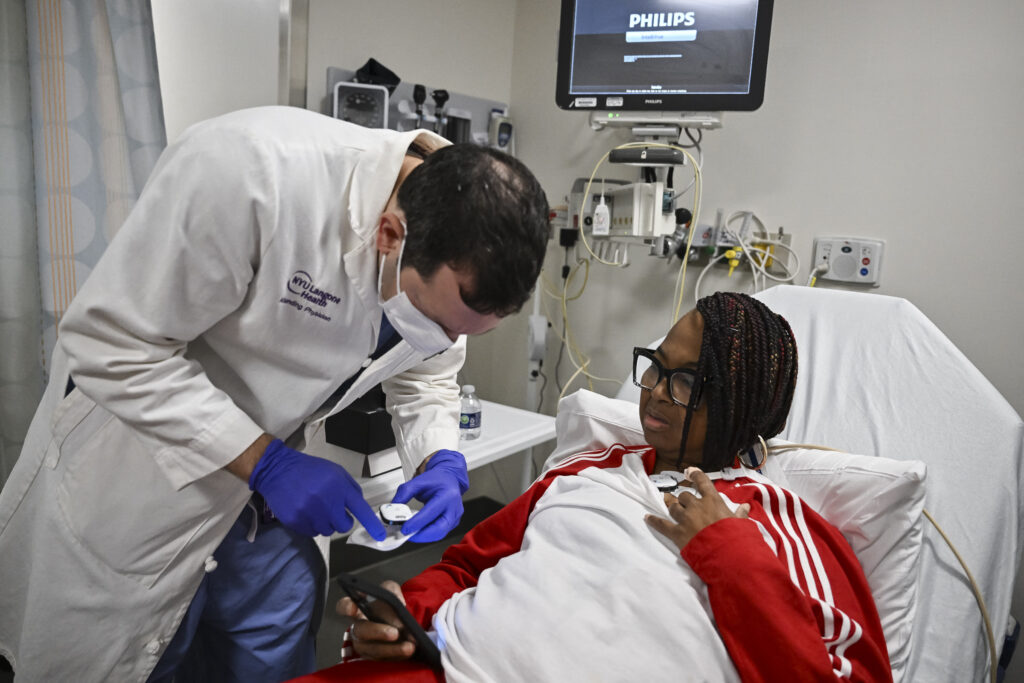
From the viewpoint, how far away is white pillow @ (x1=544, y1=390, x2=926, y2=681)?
120cm

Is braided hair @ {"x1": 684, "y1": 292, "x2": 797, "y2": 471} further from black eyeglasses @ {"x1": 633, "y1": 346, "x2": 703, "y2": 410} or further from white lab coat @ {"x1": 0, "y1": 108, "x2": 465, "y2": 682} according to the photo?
white lab coat @ {"x1": 0, "y1": 108, "x2": 465, "y2": 682}

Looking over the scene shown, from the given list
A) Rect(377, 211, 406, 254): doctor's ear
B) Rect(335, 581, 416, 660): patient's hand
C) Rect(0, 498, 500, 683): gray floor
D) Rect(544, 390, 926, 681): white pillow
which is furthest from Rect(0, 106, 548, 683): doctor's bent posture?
Rect(0, 498, 500, 683): gray floor

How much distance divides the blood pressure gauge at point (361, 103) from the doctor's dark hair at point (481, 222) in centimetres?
146

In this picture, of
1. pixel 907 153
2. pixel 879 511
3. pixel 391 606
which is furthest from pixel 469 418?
pixel 907 153

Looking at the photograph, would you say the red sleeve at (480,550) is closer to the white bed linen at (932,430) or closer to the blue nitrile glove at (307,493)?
the blue nitrile glove at (307,493)

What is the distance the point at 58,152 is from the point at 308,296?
107cm

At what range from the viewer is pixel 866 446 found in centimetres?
152

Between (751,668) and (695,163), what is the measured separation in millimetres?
1546

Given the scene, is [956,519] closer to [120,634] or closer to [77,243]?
[120,634]

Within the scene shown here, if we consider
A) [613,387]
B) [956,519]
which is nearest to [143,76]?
[613,387]

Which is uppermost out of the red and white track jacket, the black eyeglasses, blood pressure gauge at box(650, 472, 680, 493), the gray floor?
the black eyeglasses

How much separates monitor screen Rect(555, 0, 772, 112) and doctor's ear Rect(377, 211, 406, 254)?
1.31 meters

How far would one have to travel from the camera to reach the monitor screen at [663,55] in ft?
6.38

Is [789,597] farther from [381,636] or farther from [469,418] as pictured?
[469,418]
